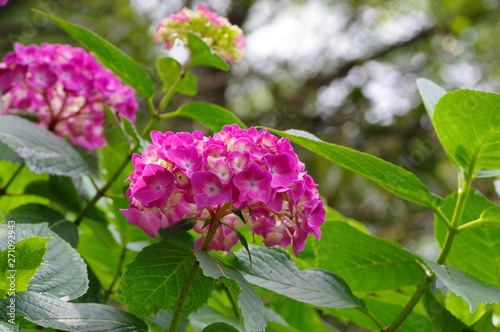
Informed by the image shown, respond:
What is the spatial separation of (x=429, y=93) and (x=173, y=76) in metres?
0.53

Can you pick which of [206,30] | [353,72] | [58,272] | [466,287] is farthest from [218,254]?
[353,72]

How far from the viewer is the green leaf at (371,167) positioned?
77 centimetres

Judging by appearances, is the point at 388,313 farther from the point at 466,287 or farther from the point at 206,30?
the point at 206,30

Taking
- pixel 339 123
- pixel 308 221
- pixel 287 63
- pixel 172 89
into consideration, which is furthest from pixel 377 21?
pixel 308 221

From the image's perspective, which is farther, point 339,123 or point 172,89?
point 339,123

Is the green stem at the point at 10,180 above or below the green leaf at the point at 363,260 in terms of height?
below

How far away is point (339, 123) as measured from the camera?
16.3 ft

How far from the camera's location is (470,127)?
83cm

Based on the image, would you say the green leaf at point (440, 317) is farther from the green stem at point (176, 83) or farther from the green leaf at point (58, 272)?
the green stem at point (176, 83)

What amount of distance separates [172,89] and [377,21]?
16.8ft

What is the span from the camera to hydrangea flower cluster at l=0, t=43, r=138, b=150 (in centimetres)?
121

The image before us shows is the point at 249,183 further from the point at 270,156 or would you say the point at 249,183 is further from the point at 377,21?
the point at 377,21

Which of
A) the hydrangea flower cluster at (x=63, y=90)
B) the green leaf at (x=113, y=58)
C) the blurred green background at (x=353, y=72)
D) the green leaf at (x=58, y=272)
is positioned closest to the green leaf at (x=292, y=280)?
the green leaf at (x=58, y=272)

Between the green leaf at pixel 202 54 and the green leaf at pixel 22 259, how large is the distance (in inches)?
22.5
